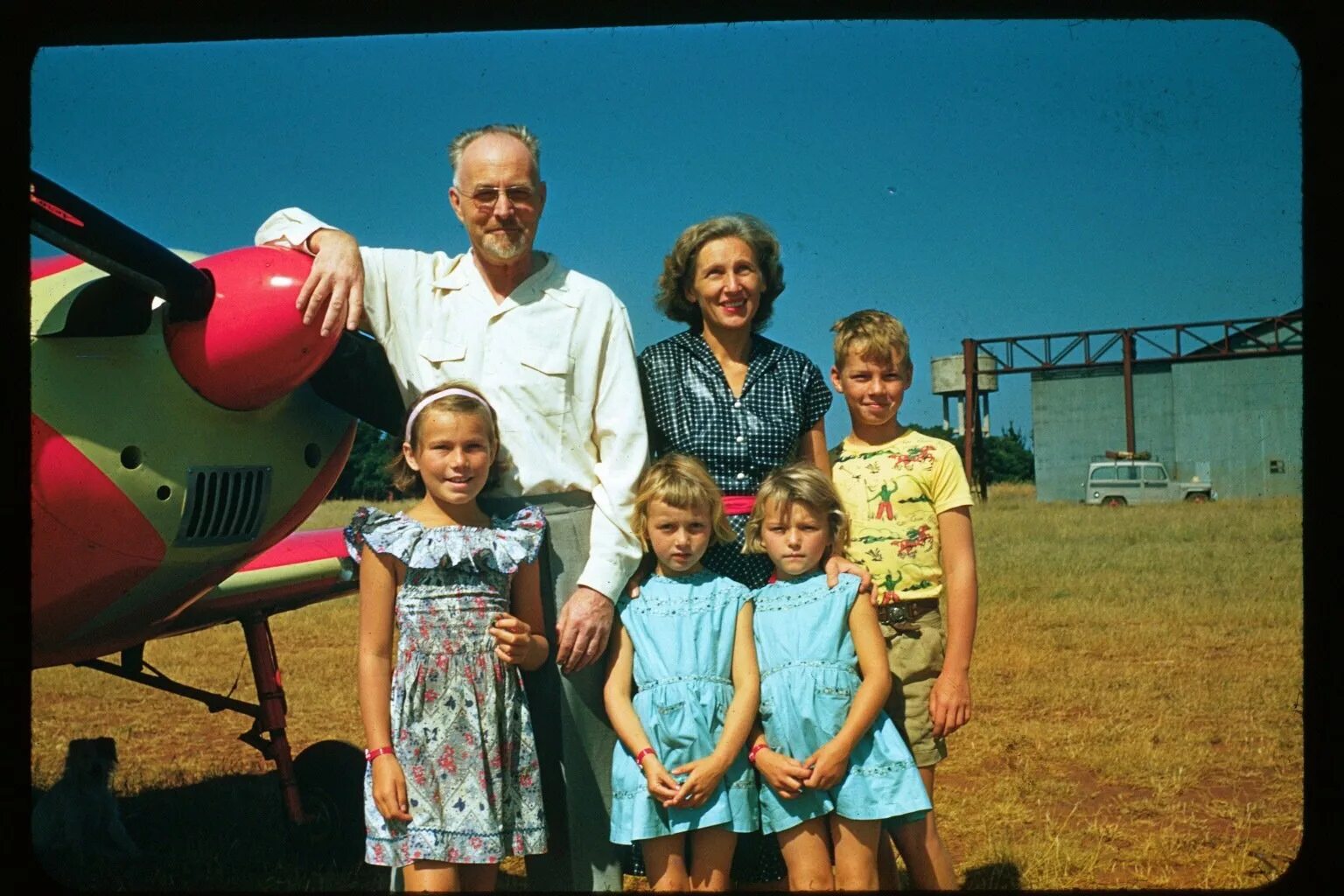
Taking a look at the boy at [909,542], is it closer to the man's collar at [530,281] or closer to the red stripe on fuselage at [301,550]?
the man's collar at [530,281]

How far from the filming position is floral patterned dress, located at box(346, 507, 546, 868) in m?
2.61

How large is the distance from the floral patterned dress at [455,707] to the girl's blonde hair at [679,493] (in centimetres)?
27

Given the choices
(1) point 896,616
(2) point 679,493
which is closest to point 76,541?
(2) point 679,493

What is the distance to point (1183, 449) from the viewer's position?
34.4 feet

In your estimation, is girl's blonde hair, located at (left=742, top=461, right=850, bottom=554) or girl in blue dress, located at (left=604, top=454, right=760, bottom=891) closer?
girl in blue dress, located at (left=604, top=454, right=760, bottom=891)

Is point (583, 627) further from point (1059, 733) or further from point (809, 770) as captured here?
point (1059, 733)

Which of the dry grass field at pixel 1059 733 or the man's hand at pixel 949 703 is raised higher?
the man's hand at pixel 949 703

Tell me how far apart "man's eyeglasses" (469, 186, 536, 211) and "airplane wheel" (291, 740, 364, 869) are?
2.67 m

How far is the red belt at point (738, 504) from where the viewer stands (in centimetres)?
295

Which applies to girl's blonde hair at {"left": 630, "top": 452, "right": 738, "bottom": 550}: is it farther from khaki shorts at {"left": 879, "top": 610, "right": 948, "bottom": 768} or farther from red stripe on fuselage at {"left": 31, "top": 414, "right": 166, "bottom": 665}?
red stripe on fuselage at {"left": 31, "top": 414, "right": 166, "bottom": 665}

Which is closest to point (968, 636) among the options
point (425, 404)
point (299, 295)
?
point (425, 404)

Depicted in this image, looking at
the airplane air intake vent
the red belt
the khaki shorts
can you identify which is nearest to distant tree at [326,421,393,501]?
the airplane air intake vent

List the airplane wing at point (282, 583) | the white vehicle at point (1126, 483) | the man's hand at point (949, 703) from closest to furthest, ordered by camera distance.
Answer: the man's hand at point (949, 703) → the airplane wing at point (282, 583) → the white vehicle at point (1126, 483)

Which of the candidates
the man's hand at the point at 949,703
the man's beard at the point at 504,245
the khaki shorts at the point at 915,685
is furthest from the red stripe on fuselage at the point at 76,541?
the man's hand at the point at 949,703
